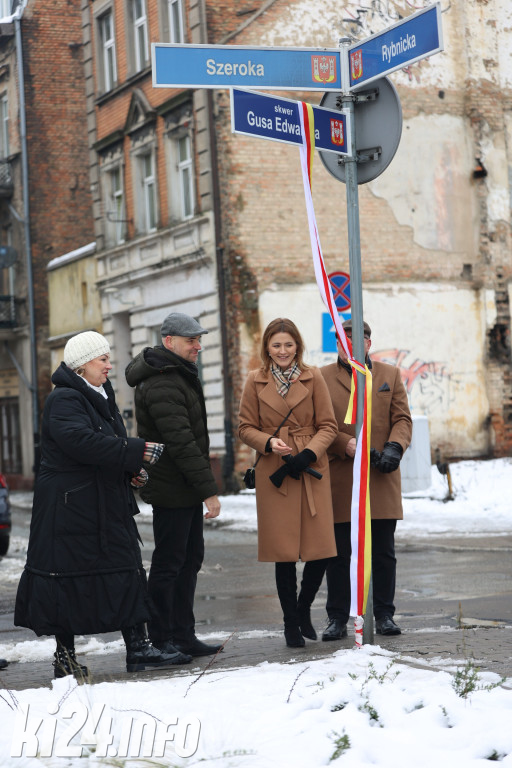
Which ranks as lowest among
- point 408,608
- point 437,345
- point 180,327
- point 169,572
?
point 408,608

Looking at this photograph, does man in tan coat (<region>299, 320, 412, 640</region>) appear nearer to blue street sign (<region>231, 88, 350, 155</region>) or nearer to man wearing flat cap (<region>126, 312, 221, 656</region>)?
man wearing flat cap (<region>126, 312, 221, 656</region>)

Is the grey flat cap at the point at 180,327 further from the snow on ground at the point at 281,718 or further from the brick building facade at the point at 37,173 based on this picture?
the brick building facade at the point at 37,173

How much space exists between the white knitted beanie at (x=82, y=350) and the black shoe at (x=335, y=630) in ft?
7.17

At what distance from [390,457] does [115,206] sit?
21.7 meters

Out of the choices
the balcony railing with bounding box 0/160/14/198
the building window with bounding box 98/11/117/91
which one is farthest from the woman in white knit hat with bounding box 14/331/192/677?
the balcony railing with bounding box 0/160/14/198

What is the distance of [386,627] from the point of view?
7500mm

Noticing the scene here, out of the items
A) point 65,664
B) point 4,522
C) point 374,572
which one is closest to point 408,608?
point 374,572

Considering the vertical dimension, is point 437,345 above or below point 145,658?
above

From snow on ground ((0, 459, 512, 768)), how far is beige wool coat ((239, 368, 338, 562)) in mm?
1127

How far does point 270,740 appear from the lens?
4.59m

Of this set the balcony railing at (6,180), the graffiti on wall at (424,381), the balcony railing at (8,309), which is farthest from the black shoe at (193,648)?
the balcony railing at (6,180)

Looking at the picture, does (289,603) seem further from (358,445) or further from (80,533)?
(80,533)

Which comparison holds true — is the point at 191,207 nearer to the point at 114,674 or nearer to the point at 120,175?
the point at 120,175

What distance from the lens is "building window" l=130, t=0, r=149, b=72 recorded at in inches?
1034
